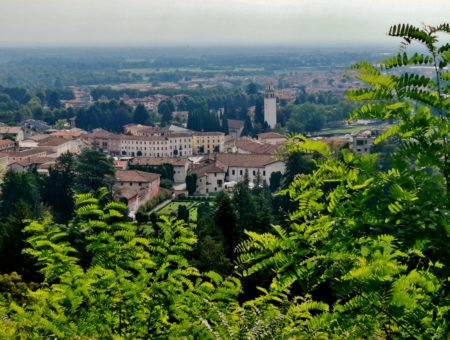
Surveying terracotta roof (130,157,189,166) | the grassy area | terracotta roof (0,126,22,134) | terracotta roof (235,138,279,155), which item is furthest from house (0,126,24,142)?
the grassy area

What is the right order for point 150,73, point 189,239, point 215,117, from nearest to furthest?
1. point 189,239
2. point 215,117
3. point 150,73

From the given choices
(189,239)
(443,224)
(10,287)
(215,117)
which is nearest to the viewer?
(443,224)

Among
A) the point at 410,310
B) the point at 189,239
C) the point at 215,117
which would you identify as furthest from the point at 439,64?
the point at 215,117

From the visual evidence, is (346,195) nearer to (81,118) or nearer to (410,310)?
(410,310)

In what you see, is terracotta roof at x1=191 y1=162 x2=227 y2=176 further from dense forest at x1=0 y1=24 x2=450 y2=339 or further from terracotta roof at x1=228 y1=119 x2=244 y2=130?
dense forest at x1=0 y1=24 x2=450 y2=339

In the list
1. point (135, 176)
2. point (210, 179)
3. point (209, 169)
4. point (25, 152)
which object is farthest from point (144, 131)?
point (135, 176)

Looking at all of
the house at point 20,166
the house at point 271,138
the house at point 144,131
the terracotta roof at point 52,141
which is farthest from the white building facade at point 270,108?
the house at point 20,166

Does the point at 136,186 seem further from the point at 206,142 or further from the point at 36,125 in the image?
the point at 36,125
